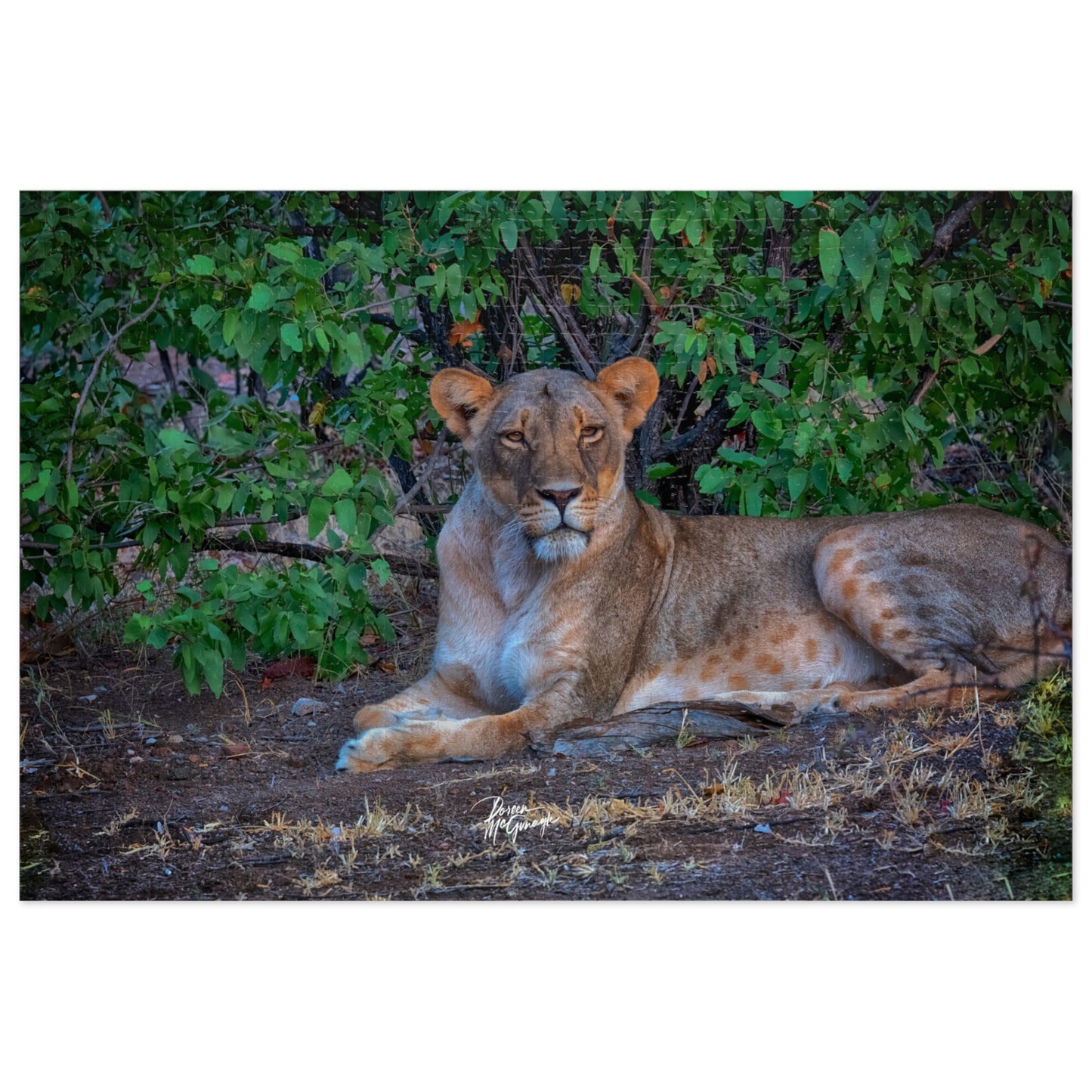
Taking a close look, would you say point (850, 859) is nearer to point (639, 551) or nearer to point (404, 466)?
point (639, 551)

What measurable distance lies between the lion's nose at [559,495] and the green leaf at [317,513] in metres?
0.71

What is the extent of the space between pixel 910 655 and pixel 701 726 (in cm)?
74

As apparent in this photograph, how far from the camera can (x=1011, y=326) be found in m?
4.80

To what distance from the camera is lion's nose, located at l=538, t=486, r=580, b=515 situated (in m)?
4.76

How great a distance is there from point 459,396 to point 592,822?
1389 millimetres

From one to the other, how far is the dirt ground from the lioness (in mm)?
253

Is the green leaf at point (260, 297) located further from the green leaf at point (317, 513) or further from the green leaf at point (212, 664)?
the green leaf at point (212, 664)

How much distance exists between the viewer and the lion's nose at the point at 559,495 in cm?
476

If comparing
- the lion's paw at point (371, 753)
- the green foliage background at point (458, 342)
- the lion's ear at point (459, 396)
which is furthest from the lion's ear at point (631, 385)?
the lion's paw at point (371, 753)

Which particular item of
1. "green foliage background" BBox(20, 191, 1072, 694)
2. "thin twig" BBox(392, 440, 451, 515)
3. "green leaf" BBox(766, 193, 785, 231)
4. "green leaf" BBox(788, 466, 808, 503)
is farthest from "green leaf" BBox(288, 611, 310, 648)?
"green leaf" BBox(766, 193, 785, 231)

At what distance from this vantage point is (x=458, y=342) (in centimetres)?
524

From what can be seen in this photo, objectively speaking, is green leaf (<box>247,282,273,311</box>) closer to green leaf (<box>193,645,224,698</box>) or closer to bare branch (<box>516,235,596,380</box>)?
bare branch (<box>516,235,596,380</box>)

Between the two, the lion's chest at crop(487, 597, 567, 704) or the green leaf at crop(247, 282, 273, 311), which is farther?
the lion's chest at crop(487, 597, 567, 704)
